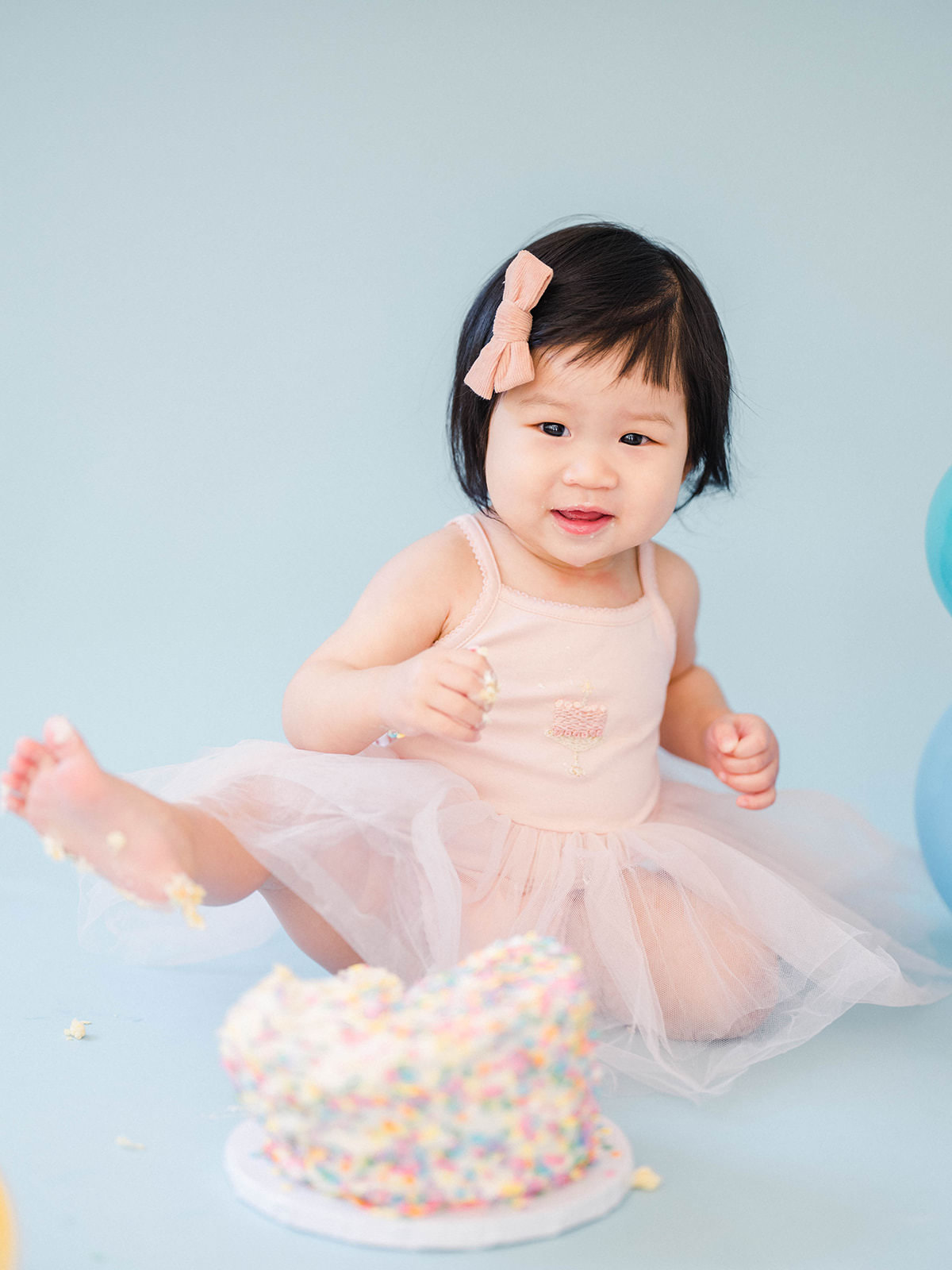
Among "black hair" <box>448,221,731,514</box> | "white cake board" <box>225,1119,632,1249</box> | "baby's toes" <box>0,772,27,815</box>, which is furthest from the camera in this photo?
"black hair" <box>448,221,731,514</box>

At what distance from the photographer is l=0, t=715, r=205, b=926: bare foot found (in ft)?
4.23

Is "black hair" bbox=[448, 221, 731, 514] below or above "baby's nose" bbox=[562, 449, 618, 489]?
above

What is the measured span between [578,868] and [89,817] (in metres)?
0.57

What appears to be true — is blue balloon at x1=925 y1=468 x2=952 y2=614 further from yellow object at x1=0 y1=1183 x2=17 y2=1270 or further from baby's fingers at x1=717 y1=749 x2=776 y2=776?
yellow object at x1=0 y1=1183 x2=17 y2=1270

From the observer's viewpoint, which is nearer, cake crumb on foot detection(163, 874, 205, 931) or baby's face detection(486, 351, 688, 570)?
cake crumb on foot detection(163, 874, 205, 931)

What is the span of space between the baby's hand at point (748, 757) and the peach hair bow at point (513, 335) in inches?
19.9

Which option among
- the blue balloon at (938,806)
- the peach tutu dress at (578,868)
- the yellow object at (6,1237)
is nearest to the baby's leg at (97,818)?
the peach tutu dress at (578,868)

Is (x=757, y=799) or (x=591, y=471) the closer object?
(x=591, y=471)

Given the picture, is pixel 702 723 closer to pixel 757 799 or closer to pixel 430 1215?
pixel 757 799

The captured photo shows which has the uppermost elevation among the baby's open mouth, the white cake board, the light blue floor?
the baby's open mouth

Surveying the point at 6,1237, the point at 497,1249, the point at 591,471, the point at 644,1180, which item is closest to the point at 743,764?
the point at 591,471

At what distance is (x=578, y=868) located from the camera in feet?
5.27

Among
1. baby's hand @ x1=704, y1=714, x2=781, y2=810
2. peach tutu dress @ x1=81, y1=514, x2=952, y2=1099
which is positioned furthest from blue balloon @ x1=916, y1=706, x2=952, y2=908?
baby's hand @ x1=704, y1=714, x2=781, y2=810

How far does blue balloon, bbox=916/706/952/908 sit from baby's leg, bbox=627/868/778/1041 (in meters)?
0.33
